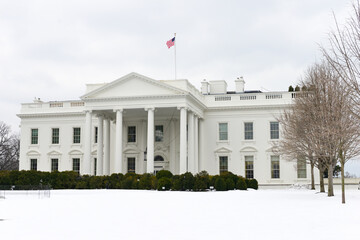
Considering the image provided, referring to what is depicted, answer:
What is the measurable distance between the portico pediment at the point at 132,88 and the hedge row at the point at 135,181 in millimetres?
8176

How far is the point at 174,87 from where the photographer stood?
43.2m

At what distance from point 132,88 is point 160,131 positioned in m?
7.72

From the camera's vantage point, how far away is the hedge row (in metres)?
35.6

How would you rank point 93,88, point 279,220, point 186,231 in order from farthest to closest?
point 93,88, point 279,220, point 186,231

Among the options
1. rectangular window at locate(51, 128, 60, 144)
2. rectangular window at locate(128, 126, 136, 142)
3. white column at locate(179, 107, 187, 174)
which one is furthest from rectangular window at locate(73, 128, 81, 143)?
white column at locate(179, 107, 187, 174)

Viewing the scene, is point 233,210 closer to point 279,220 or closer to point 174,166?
point 279,220

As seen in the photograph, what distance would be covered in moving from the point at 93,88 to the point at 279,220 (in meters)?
34.2

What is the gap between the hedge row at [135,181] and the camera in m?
35.6

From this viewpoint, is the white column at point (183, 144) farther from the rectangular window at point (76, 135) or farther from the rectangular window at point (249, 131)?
the rectangular window at point (76, 135)

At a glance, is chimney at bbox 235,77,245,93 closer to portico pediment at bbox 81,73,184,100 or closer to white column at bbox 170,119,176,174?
white column at bbox 170,119,176,174

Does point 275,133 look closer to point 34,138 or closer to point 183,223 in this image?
point 34,138

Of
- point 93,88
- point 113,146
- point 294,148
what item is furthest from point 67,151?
point 294,148

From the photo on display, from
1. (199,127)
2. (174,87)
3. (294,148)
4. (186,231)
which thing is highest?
(174,87)

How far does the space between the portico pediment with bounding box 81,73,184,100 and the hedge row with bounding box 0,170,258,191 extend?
26.8 feet
